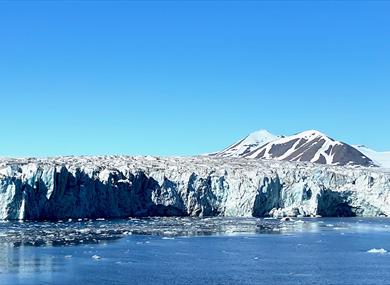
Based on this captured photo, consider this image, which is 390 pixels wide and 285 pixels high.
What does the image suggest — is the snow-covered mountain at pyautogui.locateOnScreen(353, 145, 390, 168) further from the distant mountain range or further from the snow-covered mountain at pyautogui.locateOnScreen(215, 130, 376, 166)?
the snow-covered mountain at pyautogui.locateOnScreen(215, 130, 376, 166)

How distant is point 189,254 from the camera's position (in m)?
22.5

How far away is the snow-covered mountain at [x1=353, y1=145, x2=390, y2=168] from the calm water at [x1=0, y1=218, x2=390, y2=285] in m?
49.9

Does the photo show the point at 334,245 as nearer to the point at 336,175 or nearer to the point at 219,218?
the point at 219,218

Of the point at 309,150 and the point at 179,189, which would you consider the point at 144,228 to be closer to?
the point at 179,189

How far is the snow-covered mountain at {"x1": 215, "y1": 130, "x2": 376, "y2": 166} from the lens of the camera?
85.7 m

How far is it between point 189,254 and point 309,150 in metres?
71.6

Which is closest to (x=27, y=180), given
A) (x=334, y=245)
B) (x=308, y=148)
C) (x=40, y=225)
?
(x=40, y=225)

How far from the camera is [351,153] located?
3401 inches

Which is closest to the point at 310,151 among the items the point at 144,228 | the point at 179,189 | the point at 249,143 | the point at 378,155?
the point at 378,155

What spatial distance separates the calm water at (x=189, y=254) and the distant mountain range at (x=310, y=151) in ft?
169

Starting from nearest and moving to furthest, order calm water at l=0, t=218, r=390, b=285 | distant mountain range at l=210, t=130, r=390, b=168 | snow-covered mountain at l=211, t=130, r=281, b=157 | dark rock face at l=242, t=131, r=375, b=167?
calm water at l=0, t=218, r=390, b=285 < distant mountain range at l=210, t=130, r=390, b=168 < dark rock face at l=242, t=131, r=375, b=167 < snow-covered mountain at l=211, t=130, r=281, b=157

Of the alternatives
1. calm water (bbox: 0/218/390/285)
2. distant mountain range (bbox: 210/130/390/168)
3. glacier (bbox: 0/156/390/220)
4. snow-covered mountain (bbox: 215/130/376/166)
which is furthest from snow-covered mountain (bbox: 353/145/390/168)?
calm water (bbox: 0/218/390/285)

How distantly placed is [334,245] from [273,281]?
9.87 metres

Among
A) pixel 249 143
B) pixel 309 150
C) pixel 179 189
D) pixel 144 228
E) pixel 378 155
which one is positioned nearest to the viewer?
pixel 144 228
